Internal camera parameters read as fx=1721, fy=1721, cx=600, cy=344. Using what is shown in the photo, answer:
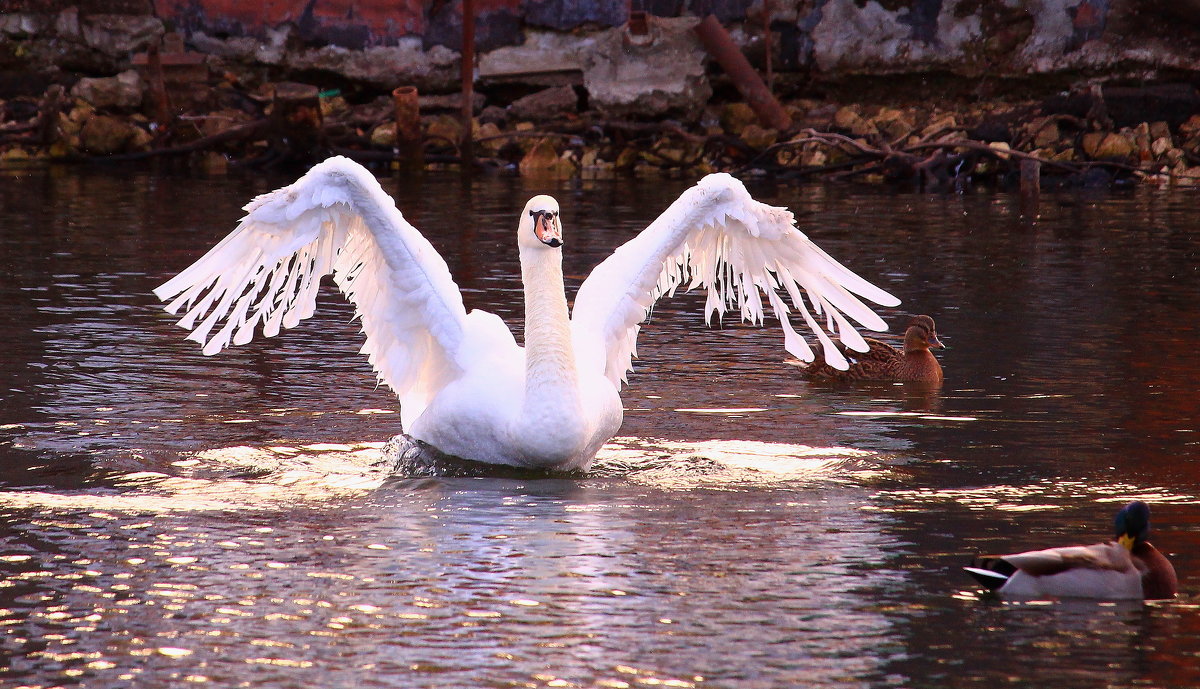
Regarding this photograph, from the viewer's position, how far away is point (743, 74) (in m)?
26.2

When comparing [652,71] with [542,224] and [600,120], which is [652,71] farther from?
Result: [542,224]

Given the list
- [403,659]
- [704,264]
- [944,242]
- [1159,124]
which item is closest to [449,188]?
[944,242]

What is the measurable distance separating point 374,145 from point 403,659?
2239cm

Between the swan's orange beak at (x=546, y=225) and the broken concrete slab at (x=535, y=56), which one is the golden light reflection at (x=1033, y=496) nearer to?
the swan's orange beak at (x=546, y=225)

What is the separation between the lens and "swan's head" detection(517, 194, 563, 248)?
8141mm

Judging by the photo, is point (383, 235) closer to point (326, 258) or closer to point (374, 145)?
point (326, 258)

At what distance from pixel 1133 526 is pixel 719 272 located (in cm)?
352

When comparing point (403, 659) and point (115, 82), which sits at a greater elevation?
point (115, 82)

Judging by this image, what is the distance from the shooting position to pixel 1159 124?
2483 cm

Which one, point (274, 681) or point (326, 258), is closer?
point (274, 681)

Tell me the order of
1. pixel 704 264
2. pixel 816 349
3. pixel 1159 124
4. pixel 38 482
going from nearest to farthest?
pixel 38 482, pixel 704 264, pixel 816 349, pixel 1159 124

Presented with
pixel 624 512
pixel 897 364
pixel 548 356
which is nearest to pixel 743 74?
pixel 897 364

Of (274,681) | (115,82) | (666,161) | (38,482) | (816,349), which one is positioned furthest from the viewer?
(115,82)

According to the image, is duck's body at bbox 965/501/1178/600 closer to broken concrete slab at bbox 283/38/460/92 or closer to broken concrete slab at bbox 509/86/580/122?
broken concrete slab at bbox 509/86/580/122
